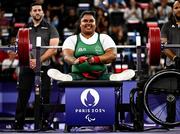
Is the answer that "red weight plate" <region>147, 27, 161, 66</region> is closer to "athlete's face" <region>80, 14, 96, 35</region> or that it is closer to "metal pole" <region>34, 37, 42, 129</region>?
"athlete's face" <region>80, 14, 96, 35</region>

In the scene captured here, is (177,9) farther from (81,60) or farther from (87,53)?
(81,60)

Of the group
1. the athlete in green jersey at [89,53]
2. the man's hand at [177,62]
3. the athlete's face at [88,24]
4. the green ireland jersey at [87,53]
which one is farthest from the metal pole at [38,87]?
the man's hand at [177,62]

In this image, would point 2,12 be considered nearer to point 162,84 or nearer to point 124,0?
point 124,0

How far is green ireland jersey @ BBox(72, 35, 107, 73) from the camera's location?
22.2 feet

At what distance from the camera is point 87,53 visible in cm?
681

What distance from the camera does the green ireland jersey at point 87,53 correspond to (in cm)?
677

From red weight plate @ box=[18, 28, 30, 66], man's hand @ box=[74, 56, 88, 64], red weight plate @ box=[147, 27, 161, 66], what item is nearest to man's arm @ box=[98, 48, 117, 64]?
man's hand @ box=[74, 56, 88, 64]

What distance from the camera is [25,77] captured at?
A: 7.38 m

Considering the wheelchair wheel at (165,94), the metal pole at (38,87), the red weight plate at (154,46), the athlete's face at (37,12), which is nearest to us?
the wheelchair wheel at (165,94)

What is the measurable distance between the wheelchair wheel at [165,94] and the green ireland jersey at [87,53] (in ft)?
2.12

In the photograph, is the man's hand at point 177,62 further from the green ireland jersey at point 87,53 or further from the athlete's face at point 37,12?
the athlete's face at point 37,12

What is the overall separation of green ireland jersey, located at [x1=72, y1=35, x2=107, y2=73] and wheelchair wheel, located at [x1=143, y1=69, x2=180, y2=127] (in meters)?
0.65

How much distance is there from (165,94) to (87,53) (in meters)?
1.03

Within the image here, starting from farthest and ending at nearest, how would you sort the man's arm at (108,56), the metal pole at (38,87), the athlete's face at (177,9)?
the athlete's face at (177,9) < the metal pole at (38,87) < the man's arm at (108,56)
